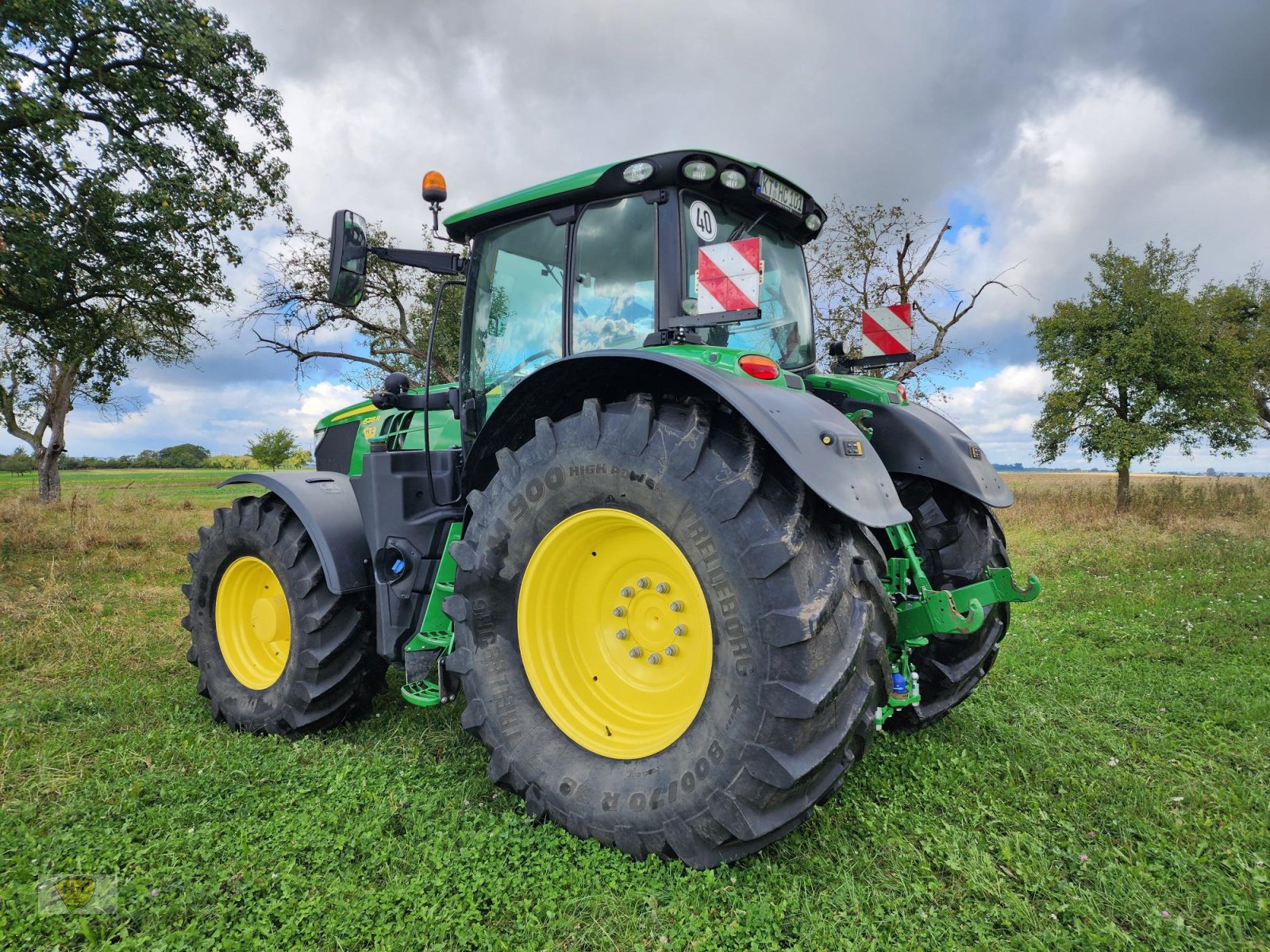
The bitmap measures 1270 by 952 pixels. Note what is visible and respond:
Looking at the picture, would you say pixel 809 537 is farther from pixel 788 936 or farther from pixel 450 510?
pixel 450 510

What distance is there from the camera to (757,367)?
2.42m

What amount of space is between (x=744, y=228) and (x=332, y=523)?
2410 mm

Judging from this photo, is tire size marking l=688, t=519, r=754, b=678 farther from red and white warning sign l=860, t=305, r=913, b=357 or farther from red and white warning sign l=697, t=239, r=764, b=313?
red and white warning sign l=860, t=305, r=913, b=357

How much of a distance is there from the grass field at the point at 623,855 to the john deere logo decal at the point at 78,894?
4 cm

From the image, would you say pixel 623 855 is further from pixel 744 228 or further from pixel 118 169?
pixel 118 169

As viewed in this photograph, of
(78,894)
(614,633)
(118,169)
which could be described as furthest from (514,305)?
(118,169)

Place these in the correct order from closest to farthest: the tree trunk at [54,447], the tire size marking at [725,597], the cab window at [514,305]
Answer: the tire size marking at [725,597], the cab window at [514,305], the tree trunk at [54,447]

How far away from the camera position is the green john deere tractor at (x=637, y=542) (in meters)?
2.04

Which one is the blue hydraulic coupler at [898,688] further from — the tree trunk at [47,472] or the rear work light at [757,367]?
the tree trunk at [47,472]

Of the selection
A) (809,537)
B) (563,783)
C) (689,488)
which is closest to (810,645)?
(809,537)

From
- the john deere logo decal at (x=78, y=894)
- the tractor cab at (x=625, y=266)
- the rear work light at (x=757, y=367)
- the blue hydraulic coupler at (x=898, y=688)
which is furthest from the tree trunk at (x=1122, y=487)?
the john deere logo decal at (x=78, y=894)

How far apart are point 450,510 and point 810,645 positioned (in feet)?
6.62

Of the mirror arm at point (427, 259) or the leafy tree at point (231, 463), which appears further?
the leafy tree at point (231, 463)

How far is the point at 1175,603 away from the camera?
20.0 ft
